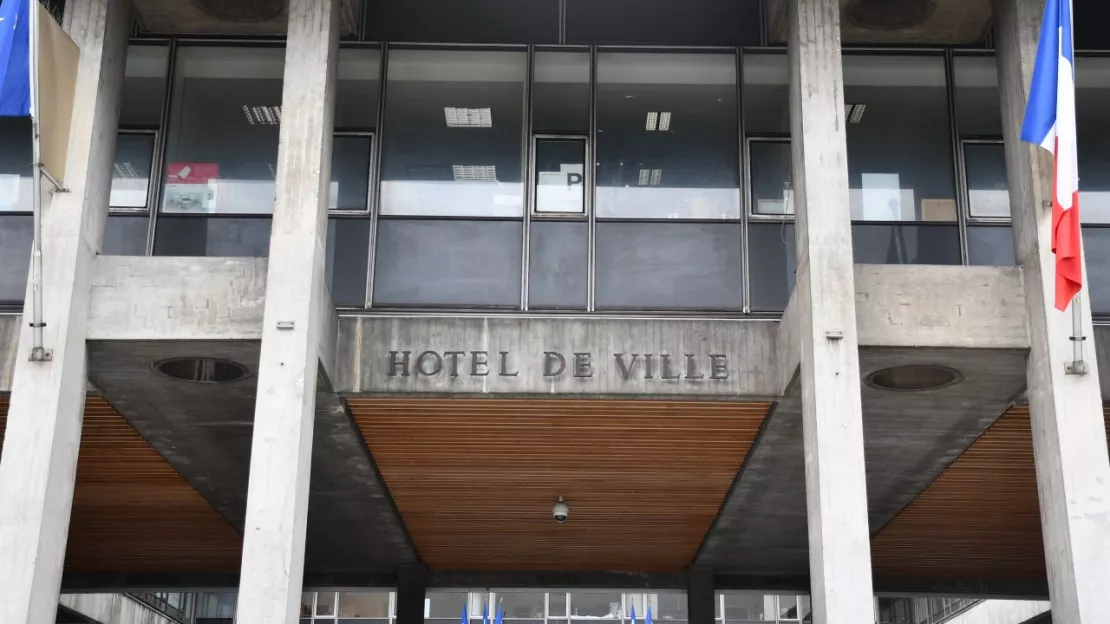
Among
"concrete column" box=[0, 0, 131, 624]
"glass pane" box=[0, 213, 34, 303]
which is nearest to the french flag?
"concrete column" box=[0, 0, 131, 624]

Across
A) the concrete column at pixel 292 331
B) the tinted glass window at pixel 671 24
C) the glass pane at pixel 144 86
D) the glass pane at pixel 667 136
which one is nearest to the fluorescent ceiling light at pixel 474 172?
the glass pane at pixel 667 136

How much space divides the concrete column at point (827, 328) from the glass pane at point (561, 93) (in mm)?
2861

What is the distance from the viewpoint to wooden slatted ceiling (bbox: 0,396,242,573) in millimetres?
16828

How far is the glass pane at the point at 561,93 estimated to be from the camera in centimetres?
1645

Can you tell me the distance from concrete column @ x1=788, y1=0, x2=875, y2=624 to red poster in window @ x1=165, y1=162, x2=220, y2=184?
6983 mm

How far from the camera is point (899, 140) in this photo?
16.5 metres

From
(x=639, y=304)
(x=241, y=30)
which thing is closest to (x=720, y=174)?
(x=639, y=304)

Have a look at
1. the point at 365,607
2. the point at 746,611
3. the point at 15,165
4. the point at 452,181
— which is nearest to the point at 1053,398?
the point at 452,181

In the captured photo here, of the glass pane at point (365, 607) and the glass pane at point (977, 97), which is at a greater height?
the glass pane at point (977, 97)

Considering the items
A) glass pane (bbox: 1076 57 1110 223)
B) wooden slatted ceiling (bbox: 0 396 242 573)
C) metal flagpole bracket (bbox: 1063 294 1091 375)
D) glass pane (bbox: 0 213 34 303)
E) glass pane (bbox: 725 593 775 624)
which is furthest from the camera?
glass pane (bbox: 725 593 775 624)

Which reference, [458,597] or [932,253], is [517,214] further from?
[458,597]

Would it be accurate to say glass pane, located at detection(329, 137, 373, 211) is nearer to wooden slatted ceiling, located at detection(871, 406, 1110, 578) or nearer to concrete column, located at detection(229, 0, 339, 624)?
concrete column, located at detection(229, 0, 339, 624)

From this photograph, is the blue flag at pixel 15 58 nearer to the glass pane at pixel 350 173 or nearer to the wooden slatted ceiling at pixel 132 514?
the wooden slatted ceiling at pixel 132 514

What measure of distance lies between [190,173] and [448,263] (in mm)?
3396
